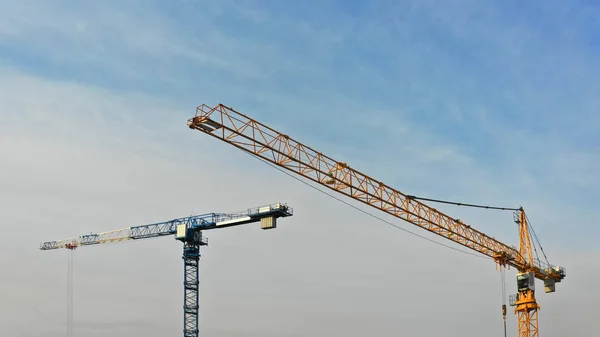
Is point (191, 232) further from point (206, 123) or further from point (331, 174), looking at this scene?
point (206, 123)

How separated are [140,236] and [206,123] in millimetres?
79983

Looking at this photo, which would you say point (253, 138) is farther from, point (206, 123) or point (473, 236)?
point (473, 236)

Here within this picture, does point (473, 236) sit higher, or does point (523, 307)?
point (473, 236)

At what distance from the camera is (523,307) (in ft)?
429

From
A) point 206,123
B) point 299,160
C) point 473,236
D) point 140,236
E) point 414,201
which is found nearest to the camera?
point 206,123

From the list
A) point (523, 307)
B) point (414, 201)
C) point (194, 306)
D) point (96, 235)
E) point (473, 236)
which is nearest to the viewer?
point (414, 201)

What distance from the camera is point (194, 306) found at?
143 metres

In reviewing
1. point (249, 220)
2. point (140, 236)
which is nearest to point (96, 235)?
point (140, 236)

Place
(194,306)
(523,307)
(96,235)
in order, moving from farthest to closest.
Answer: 1. (96,235)
2. (194,306)
3. (523,307)

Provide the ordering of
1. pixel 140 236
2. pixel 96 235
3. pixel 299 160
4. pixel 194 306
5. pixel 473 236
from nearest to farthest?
pixel 299 160
pixel 473 236
pixel 194 306
pixel 140 236
pixel 96 235

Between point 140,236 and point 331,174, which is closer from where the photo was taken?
point 331,174

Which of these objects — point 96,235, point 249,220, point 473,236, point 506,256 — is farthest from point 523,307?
point 96,235

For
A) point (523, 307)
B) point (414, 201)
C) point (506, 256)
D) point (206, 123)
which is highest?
point (206, 123)

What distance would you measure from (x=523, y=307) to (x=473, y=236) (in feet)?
67.6
